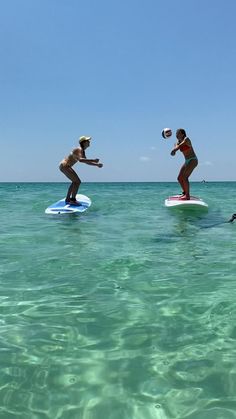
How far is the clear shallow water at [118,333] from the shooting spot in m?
2.52

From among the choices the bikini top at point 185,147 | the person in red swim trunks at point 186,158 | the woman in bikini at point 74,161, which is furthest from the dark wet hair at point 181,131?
the woman in bikini at point 74,161

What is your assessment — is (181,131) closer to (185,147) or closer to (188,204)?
(185,147)

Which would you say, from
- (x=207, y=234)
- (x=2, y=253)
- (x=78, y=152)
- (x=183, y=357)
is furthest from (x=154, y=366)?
(x=78, y=152)

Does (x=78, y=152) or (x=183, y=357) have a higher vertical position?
(x=78, y=152)

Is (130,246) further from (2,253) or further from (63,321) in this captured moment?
(63,321)

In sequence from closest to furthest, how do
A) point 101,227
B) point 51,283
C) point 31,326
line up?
point 31,326
point 51,283
point 101,227

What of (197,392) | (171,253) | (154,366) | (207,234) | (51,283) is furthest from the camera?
(207,234)

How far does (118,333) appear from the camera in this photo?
347cm

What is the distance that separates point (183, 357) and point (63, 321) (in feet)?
4.02

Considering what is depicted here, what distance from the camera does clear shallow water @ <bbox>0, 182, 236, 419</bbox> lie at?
99.3 inches

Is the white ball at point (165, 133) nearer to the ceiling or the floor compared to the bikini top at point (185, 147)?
nearer to the ceiling

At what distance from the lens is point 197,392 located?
102 inches

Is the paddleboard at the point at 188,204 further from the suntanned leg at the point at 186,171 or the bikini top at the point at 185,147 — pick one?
the bikini top at the point at 185,147

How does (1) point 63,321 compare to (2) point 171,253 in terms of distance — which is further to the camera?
(2) point 171,253
